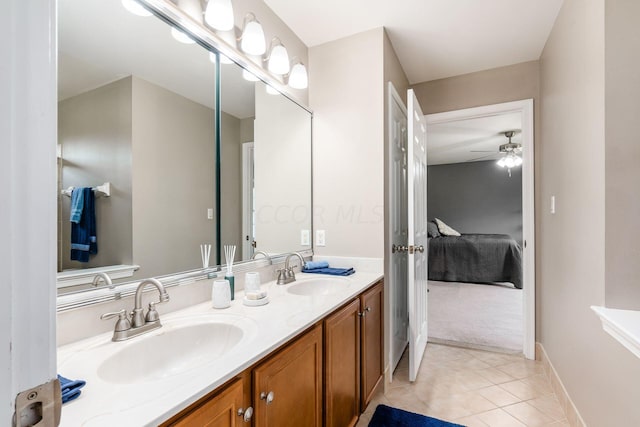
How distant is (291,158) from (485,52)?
1.76m

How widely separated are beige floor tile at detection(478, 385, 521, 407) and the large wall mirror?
5.48 feet

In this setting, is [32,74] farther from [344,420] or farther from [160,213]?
[344,420]

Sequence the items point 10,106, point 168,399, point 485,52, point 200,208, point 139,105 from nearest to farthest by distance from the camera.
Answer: point 10,106, point 168,399, point 139,105, point 200,208, point 485,52

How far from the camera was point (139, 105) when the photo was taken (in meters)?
1.18

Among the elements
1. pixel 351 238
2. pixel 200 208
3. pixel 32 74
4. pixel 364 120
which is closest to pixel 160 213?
pixel 200 208

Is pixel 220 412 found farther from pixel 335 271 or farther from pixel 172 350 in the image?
pixel 335 271

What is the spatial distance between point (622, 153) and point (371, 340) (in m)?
1.45

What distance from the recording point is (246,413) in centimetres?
83

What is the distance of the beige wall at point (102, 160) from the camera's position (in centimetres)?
93

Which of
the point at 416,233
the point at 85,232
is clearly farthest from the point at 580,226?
the point at 85,232

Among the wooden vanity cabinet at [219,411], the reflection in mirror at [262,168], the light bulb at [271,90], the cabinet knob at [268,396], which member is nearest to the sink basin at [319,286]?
the reflection in mirror at [262,168]

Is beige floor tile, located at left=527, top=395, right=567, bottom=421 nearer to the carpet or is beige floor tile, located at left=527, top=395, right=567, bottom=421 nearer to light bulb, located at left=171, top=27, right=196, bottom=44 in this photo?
the carpet

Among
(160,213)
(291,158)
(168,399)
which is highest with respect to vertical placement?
(291,158)

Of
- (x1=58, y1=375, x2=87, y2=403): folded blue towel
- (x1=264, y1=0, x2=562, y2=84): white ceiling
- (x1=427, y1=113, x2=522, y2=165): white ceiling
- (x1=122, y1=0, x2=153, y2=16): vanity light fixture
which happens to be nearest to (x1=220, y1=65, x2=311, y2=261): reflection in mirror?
(x1=122, y1=0, x2=153, y2=16): vanity light fixture
